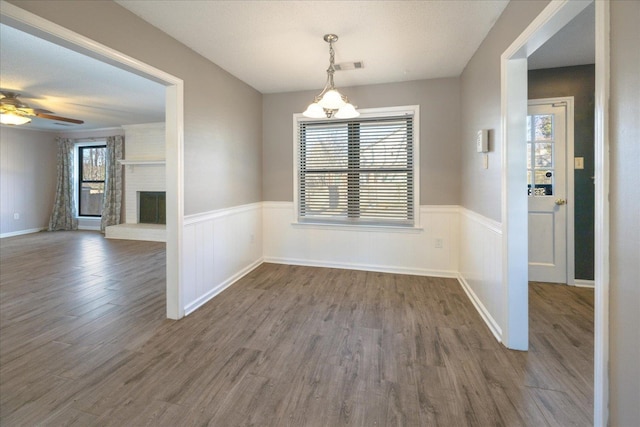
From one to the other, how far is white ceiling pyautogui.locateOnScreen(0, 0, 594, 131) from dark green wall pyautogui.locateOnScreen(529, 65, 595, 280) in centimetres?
18

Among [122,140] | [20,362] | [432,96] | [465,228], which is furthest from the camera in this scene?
[122,140]

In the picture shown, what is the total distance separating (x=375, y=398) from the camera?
1.62 metres

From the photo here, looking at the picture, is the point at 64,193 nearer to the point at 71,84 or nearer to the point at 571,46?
the point at 71,84

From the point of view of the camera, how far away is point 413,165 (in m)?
3.73

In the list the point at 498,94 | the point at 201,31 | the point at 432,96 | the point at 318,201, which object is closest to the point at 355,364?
the point at 498,94

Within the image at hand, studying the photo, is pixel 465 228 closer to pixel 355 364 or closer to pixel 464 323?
pixel 464 323

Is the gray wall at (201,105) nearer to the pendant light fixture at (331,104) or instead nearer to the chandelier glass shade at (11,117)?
the pendant light fixture at (331,104)

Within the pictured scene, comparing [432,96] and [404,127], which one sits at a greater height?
[432,96]

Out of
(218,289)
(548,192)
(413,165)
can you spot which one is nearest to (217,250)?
(218,289)

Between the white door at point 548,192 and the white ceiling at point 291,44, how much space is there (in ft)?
1.98

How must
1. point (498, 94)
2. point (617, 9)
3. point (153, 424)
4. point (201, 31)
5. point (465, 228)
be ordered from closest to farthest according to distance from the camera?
point (617, 9)
point (153, 424)
point (498, 94)
point (201, 31)
point (465, 228)

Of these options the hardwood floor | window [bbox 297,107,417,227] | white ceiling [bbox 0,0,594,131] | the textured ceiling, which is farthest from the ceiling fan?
window [bbox 297,107,417,227]

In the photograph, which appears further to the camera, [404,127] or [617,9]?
[404,127]

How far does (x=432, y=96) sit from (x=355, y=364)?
322 cm
